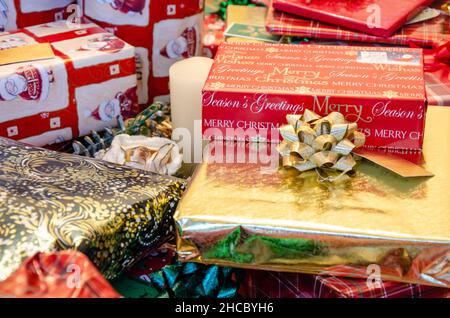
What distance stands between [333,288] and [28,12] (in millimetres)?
667

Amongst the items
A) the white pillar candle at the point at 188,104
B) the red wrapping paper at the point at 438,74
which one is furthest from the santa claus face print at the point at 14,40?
the red wrapping paper at the point at 438,74

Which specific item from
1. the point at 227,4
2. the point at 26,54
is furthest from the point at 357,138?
the point at 227,4

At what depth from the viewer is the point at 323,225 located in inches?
25.0

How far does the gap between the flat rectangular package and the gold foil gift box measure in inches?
2.6

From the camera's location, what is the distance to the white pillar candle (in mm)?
850

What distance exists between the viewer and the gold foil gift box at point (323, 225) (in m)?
0.63

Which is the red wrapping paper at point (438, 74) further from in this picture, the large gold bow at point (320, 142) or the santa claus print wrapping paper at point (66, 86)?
the santa claus print wrapping paper at point (66, 86)

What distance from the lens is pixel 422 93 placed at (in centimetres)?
73

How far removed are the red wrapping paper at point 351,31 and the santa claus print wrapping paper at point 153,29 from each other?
0.45 ft

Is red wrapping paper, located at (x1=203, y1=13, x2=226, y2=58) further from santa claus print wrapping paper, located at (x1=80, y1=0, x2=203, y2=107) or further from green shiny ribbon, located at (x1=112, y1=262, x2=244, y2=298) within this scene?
green shiny ribbon, located at (x1=112, y1=262, x2=244, y2=298)

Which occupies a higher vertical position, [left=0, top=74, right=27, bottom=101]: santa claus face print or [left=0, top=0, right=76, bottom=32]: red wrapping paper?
[left=0, top=0, right=76, bottom=32]: red wrapping paper

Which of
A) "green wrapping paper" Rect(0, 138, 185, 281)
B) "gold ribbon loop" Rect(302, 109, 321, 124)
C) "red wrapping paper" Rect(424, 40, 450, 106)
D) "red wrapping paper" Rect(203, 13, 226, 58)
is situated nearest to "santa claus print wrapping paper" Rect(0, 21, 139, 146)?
"green wrapping paper" Rect(0, 138, 185, 281)

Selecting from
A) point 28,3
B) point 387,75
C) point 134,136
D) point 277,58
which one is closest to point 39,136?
point 134,136
